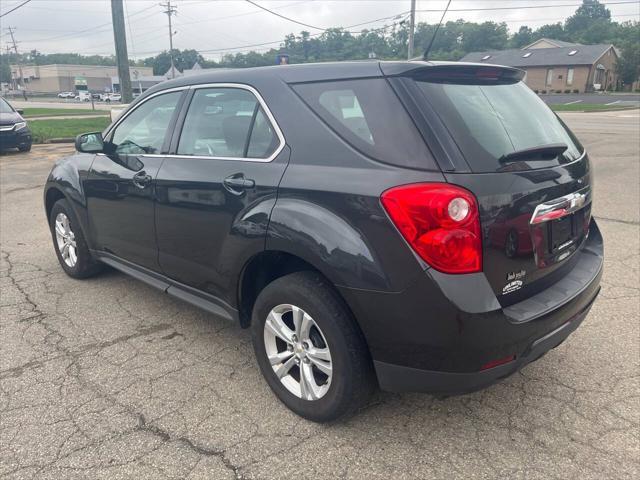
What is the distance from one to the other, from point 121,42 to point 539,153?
61.3 feet

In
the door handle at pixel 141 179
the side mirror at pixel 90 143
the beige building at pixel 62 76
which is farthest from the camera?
the beige building at pixel 62 76

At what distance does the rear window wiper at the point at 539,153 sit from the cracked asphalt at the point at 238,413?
1307mm

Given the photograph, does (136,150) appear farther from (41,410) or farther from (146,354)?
(41,410)

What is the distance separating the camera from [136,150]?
3.71 meters

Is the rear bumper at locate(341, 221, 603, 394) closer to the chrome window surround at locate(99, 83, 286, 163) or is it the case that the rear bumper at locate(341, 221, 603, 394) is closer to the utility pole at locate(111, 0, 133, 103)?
the chrome window surround at locate(99, 83, 286, 163)

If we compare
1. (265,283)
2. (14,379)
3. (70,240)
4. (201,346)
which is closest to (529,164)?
(265,283)

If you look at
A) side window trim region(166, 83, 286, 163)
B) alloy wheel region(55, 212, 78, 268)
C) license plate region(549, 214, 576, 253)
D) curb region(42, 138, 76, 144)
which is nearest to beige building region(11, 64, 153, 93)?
curb region(42, 138, 76, 144)

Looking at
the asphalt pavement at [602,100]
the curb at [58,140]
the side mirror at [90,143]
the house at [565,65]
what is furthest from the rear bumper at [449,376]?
the house at [565,65]

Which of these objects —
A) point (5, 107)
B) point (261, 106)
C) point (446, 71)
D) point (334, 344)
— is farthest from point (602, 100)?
point (334, 344)

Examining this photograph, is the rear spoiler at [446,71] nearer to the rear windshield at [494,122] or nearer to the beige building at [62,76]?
the rear windshield at [494,122]

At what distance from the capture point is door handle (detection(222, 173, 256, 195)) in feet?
8.98

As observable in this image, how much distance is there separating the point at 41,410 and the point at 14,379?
455mm

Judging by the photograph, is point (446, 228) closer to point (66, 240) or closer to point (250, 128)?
point (250, 128)

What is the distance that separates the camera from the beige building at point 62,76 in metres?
111
